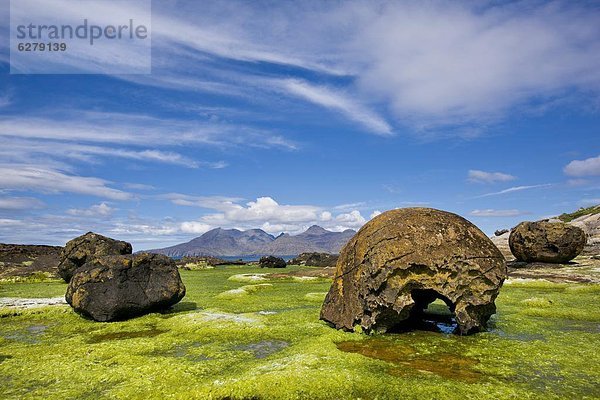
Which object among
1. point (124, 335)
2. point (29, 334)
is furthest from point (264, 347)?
point (29, 334)

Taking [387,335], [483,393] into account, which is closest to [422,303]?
[387,335]

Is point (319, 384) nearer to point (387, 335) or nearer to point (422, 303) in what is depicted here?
point (387, 335)

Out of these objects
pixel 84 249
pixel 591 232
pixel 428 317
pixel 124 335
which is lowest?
pixel 428 317

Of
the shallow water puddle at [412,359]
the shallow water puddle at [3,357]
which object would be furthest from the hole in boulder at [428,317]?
the shallow water puddle at [3,357]

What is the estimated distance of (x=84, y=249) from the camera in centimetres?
3050

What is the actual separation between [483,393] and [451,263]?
5.02 metres

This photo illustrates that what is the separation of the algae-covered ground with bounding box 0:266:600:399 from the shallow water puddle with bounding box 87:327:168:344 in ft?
0.13

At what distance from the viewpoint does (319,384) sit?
8305mm

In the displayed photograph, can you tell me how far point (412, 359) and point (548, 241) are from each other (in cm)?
Answer: 3060

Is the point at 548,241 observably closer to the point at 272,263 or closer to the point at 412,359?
the point at 412,359

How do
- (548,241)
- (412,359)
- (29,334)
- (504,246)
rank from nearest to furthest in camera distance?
(412,359), (29,334), (548,241), (504,246)

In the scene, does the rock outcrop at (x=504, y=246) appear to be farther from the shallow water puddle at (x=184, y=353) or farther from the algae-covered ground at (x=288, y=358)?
the shallow water puddle at (x=184, y=353)

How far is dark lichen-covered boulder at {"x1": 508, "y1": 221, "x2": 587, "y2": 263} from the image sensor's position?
33812 millimetres

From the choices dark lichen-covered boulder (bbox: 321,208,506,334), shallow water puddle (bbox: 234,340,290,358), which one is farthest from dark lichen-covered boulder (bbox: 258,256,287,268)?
shallow water puddle (bbox: 234,340,290,358)
